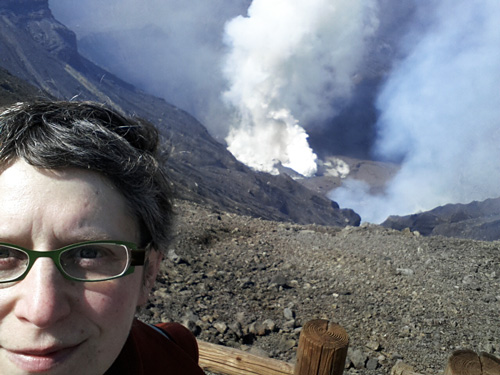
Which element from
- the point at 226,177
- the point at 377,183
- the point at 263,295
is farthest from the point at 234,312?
the point at 377,183

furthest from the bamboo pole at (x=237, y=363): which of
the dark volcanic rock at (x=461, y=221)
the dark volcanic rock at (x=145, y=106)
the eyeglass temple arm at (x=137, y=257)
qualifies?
the dark volcanic rock at (x=145, y=106)

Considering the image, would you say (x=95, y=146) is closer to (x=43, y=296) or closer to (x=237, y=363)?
(x=43, y=296)

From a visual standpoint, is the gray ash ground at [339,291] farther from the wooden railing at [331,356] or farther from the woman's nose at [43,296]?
the woman's nose at [43,296]

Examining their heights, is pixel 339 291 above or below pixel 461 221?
below

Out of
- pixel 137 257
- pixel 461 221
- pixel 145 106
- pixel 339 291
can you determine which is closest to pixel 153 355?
pixel 137 257

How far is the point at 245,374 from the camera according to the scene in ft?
6.72

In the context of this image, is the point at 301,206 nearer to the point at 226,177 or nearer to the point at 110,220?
the point at 226,177

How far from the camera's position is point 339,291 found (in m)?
5.14

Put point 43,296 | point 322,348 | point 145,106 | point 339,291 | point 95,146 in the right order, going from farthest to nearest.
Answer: point 145,106 → point 339,291 → point 322,348 → point 95,146 → point 43,296

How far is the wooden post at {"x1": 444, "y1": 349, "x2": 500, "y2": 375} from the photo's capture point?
4.17 feet

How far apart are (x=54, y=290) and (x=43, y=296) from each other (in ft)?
0.07

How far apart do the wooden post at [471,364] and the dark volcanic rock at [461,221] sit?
1333 centimetres

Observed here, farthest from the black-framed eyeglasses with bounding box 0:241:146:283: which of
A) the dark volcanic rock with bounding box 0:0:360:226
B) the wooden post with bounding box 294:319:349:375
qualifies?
the dark volcanic rock with bounding box 0:0:360:226

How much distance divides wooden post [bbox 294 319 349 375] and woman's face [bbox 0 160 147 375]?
721 millimetres
